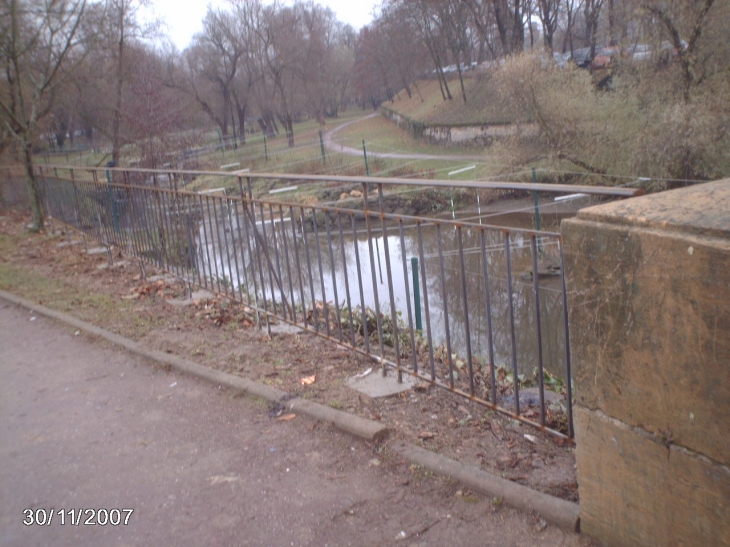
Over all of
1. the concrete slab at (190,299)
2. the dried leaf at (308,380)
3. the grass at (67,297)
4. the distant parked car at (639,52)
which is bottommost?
the dried leaf at (308,380)

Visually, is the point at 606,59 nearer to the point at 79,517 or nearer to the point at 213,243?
the point at 213,243

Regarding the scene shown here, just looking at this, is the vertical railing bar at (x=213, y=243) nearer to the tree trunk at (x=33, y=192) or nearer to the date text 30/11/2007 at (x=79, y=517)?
the date text 30/11/2007 at (x=79, y=517)

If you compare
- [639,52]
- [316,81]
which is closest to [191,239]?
[639,52]

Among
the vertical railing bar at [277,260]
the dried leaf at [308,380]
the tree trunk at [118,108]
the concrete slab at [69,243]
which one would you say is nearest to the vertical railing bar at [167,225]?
the vertical railing bar at [277,260]

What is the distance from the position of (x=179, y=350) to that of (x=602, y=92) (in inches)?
860

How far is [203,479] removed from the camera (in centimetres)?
340

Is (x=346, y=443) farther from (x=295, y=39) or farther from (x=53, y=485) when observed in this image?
(x=295, y=39)

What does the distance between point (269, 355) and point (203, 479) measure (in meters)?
1.80

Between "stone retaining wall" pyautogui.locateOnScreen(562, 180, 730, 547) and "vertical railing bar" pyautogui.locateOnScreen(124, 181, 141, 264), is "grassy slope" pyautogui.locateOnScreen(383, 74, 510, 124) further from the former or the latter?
"stone retaining wall" pyautogui.locateOnScreen(562, 180, 730, 547)

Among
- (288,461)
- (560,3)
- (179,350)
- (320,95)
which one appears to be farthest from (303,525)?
(560,3)

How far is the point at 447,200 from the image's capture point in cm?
1592

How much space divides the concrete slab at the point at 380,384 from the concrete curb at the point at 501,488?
77cm

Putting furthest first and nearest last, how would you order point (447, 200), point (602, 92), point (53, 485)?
1. point (602, 92)
2. point (447, 200)
3. point (53, 485)

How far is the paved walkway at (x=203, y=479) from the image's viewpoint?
2.88 metres
